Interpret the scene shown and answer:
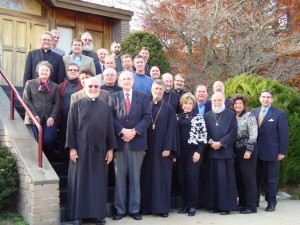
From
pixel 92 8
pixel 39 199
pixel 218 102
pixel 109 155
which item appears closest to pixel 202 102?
pixel 218 102

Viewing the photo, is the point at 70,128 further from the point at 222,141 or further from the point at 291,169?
the point at 291,169

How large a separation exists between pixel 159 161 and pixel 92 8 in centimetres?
825

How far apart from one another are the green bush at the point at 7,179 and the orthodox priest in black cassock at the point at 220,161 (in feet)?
10.1

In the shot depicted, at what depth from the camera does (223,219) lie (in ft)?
20.1

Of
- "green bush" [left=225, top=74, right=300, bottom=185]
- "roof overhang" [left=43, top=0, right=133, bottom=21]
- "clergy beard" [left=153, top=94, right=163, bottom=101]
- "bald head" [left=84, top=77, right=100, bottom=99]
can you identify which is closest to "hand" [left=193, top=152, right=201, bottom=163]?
"clergy beard" [left=153, top=94, right=163, bottom=101]

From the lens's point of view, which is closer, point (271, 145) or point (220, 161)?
point (220, 161)

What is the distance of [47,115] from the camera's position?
6.18 metres

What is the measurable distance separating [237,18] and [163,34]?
3027 mm

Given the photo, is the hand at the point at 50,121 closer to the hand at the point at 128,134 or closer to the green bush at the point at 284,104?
the hand at the point at 128,134

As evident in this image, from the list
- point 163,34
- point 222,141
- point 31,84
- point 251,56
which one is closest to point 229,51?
point 251,56

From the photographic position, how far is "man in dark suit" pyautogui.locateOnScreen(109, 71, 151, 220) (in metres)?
5.90

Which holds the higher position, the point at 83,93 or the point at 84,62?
the point at 84,62

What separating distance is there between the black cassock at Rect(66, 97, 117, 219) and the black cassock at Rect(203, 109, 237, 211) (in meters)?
1.96

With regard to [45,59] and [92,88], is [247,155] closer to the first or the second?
[92,88]
